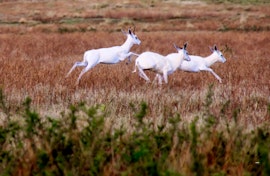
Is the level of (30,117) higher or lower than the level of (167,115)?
higher

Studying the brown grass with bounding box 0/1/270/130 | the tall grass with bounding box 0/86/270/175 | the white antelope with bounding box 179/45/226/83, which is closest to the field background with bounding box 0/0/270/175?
the brown grass with bounding box 0/1/270/130

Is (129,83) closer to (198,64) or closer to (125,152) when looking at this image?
(198,64)

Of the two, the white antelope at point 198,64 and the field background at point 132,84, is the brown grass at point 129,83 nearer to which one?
the field background at point 132,84

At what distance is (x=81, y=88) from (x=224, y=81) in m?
3.26

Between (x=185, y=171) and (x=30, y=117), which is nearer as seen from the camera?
(x=185, y=171)

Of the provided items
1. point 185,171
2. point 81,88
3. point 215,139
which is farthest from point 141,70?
point 185,171

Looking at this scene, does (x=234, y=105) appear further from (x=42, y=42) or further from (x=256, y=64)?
(x=42, y=42)

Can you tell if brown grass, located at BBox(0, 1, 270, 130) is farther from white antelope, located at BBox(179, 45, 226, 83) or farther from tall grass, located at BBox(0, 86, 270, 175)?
tall grass, located at BBox(0, 86, 270, 175)

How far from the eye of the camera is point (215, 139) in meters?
5.49

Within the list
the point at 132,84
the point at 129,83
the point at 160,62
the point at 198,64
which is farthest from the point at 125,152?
the point at 198,64

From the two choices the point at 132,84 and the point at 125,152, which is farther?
the point at 132,84

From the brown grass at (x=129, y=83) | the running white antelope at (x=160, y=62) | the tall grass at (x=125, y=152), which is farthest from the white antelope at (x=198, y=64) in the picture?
the tall grass at (x=125, y=152)

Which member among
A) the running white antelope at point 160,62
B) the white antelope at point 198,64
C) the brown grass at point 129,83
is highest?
the running white antelope at point 160,62

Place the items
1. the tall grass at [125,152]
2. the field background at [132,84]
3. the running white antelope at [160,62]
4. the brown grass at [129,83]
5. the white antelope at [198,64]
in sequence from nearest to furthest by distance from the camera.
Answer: the tall grass at [125,152] < the field background at [132,84] < the brown grass at [129,83] < the running white antelope at [160,62] < the white antelope at [198,64]
